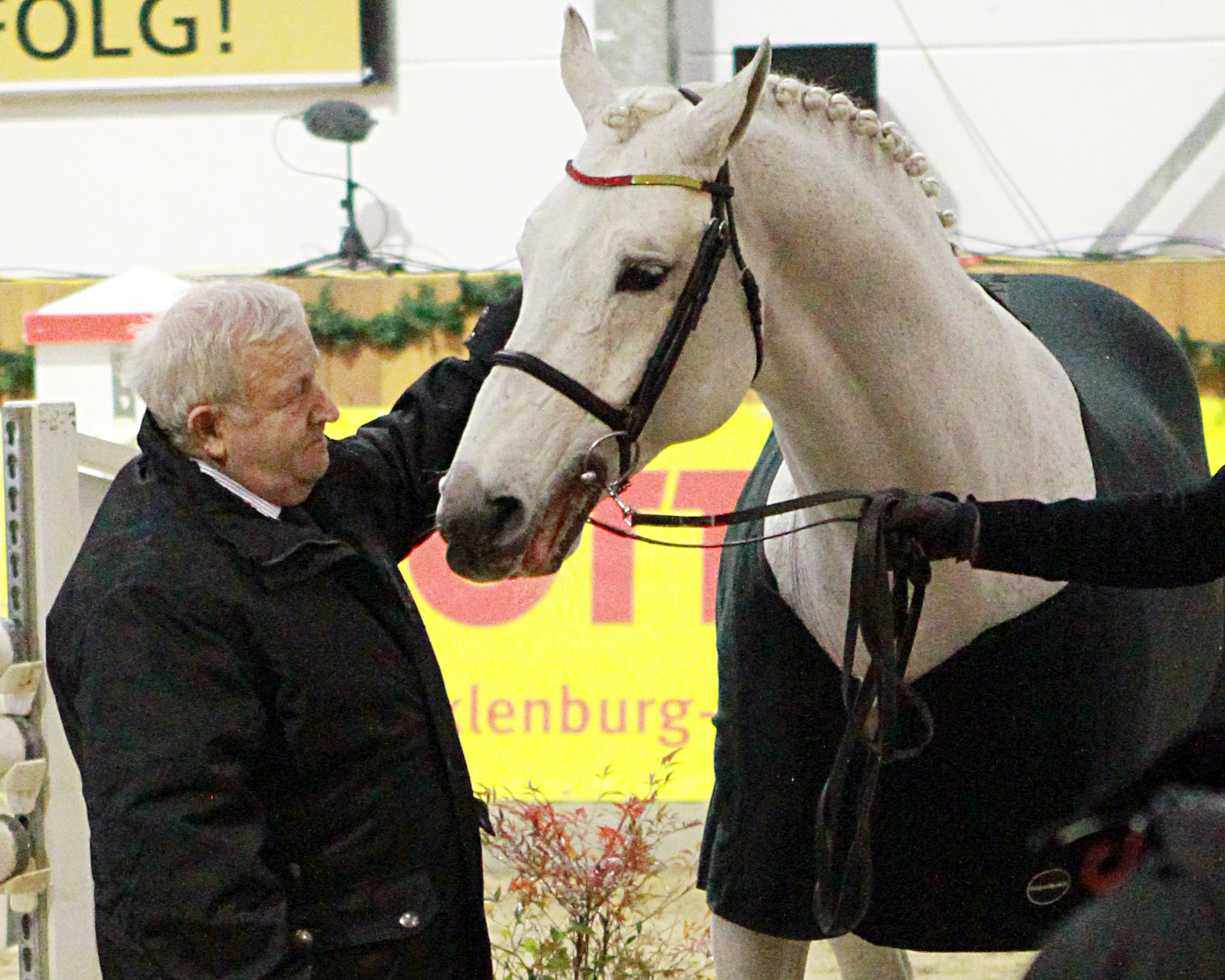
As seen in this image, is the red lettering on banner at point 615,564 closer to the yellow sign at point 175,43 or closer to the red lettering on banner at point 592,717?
the red lettering on banner at point 592,717

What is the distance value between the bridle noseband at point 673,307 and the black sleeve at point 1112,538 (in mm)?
422

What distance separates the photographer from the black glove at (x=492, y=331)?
2117 millimetres

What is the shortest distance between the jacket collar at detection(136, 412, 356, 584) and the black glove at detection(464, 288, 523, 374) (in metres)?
→ 0.56

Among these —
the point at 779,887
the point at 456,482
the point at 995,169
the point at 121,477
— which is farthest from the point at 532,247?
the point at 995,169

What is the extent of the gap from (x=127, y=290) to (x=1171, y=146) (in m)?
4.90

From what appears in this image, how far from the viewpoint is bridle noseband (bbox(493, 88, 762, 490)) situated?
169cm

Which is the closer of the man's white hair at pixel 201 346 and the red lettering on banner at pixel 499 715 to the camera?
the man's white hair at pixel 201 346

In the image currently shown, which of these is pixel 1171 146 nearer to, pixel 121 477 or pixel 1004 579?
pixel 1004 579

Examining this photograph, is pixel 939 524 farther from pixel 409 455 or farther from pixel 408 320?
pixel 408 320

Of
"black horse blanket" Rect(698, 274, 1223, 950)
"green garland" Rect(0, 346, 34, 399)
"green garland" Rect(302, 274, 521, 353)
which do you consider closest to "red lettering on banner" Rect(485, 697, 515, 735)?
"green garland" Rect(302, 274, 521, 353)

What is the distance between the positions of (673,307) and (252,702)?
0.67m

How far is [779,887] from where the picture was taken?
205 centimetres

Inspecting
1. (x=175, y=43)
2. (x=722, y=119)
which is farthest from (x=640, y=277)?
(x=175, y=43)

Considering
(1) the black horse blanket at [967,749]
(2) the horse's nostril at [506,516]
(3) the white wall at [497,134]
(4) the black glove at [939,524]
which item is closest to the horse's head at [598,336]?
(2) the horse's nostril at [506,516]
